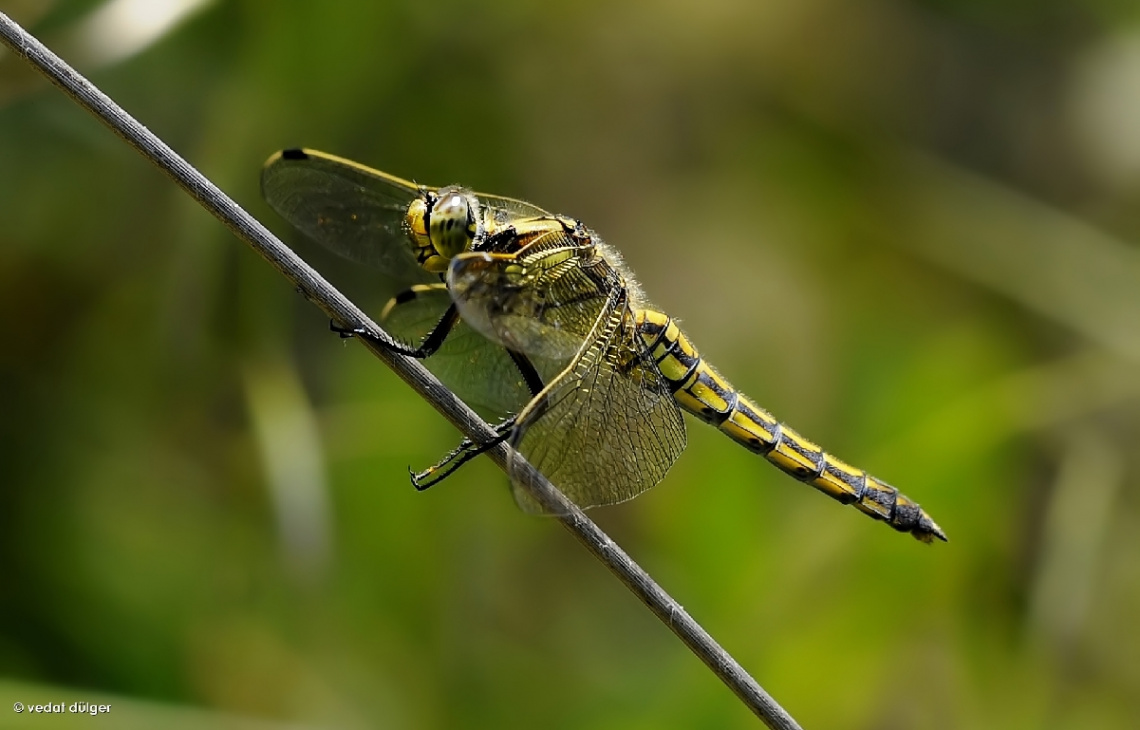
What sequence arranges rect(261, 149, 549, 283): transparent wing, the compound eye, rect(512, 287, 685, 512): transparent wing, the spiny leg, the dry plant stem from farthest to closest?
rect(261, 149, 549, 283): transparent wing → the compound eye → rect(512, 287, 685, 512): transparent wing → the spiny leg → the dry plant stem

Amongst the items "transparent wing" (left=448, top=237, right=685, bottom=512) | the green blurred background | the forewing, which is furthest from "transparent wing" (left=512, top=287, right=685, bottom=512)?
the forewing

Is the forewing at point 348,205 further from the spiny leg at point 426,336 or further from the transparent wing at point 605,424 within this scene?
the transparent wing at point 605,424

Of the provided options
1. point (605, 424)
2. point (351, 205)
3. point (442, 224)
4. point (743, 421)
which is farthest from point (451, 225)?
point (743, 421)

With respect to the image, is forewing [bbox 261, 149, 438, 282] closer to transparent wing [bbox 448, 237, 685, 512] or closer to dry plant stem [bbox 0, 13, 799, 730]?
transparent wing [bbox 448, 237, 685, 512]

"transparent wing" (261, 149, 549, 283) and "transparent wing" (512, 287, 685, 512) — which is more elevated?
"transparent wing" (261, 149, 549, 283)

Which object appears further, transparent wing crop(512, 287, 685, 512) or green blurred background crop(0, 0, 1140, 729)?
green blurred background crop(0, 0, 1140, 729)

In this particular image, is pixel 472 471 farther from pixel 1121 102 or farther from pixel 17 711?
pixel 1121 102

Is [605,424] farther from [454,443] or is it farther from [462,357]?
[454,443]

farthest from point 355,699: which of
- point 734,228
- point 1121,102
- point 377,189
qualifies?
point 1121,102
